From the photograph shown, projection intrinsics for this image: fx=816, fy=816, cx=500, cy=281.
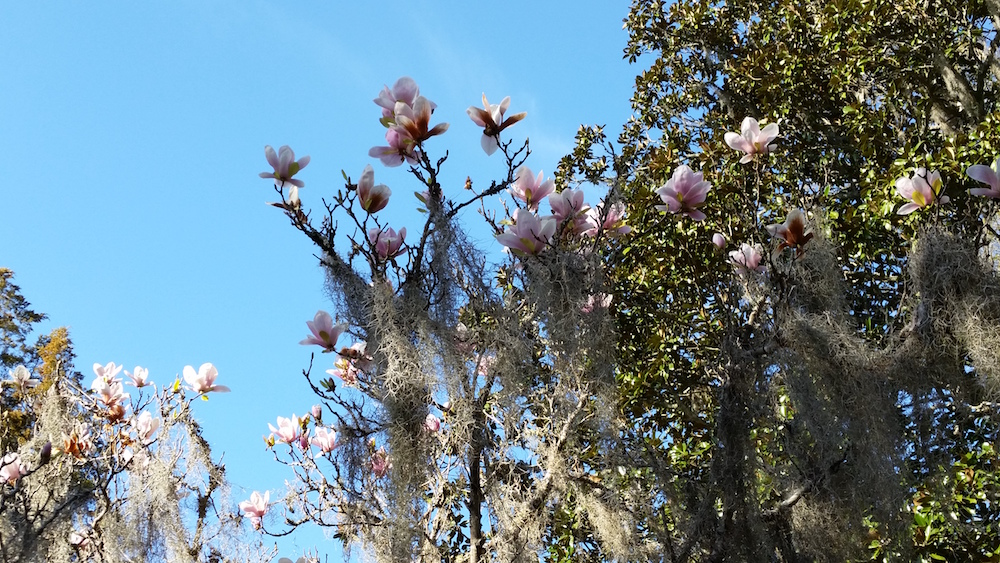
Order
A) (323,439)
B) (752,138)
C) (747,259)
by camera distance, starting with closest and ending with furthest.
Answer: (752,138) → (747,259) → (323,439)

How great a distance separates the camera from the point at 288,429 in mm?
3107

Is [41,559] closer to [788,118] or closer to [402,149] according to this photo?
[402,149]

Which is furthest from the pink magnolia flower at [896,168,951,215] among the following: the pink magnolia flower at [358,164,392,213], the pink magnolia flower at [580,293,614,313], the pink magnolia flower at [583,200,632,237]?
the pink magnolia flower at [358,164,392,213]

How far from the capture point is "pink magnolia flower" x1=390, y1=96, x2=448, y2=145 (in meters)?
2.08

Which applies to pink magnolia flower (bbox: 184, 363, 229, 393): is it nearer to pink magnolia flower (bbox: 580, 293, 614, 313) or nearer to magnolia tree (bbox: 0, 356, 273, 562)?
magnolia tree (bbox: 0, 356, 273, 562)

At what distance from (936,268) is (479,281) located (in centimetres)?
133

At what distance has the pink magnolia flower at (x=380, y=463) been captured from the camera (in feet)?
6.78

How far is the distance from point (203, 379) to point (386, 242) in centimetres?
107

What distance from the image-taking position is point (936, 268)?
7.72 ft

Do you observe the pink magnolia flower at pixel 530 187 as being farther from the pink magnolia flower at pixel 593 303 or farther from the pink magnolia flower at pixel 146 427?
the pink magnolia flower at pixel 146 427

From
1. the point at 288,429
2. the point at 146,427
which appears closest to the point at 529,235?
the point at 288,429

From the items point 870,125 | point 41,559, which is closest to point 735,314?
point 870,125

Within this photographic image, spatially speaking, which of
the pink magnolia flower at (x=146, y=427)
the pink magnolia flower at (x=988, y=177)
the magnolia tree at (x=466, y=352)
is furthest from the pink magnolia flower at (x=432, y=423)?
the pink magnolia flower at (x=988, y=177)

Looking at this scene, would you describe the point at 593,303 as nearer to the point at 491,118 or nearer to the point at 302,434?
the point at 491,118
